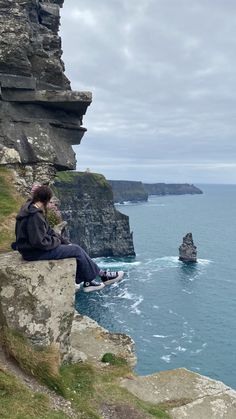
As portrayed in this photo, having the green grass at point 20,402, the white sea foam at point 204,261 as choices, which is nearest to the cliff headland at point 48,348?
the green grass at point 20,402

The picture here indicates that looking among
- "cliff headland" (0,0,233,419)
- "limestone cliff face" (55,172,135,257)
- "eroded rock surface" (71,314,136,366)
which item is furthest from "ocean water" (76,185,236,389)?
"eroded rock surface" (71,314,136,366)

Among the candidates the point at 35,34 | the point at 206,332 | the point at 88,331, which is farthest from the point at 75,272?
the point at 206,332

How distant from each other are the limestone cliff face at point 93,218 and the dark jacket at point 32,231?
133018mm

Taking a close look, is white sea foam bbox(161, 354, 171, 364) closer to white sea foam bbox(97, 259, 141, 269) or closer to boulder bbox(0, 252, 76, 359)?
boulder bbox(0, 252, 76, 359)

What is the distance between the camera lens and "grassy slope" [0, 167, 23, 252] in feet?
44.7

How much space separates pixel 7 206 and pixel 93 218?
135m

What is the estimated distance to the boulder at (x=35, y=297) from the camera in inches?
382

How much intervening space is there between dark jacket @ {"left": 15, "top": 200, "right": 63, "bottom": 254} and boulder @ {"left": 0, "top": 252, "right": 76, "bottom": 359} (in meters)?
0.40

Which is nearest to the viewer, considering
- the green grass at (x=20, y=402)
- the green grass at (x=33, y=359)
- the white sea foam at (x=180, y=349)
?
the green grass at (x=20, y=402)

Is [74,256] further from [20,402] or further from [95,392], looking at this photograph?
[20,402]

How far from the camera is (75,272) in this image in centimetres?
1027

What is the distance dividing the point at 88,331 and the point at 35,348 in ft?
12.6

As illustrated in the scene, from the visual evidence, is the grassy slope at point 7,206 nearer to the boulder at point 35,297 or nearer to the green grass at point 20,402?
the boulder at point 35,297

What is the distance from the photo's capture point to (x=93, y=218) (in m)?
151
